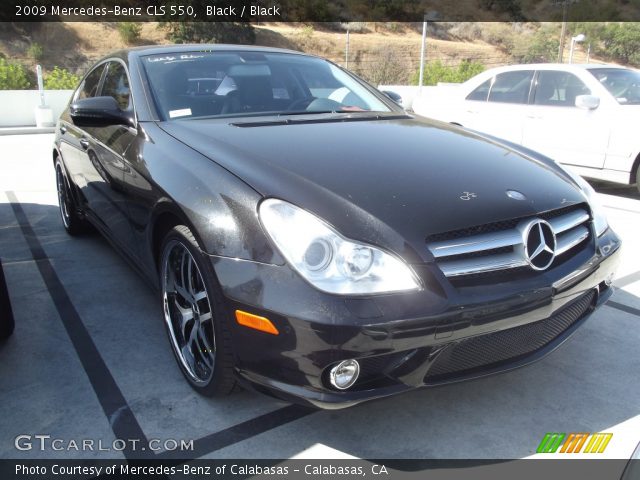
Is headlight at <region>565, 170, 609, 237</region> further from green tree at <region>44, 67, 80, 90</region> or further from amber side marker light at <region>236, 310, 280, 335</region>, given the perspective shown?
green tree at <region>44, 67, 80, 90</region>

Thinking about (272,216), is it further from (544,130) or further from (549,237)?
(544,130)

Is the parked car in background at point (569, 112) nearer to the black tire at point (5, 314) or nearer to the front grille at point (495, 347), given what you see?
the front grille at point (495, 347)

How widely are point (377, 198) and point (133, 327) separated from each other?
1.76 m

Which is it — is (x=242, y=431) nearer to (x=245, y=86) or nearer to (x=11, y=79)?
(x=245, y=86)

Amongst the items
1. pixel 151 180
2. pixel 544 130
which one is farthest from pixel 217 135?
pixel 544 130

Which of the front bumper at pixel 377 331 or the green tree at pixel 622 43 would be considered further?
the green tree at pixel 622 43

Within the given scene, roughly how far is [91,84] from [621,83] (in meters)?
5.62

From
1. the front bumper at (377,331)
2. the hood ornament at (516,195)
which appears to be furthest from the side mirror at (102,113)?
the hood ornament at (516,195)

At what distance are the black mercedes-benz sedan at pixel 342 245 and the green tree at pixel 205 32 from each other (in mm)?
35035

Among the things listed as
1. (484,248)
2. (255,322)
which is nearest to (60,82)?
(255,322)

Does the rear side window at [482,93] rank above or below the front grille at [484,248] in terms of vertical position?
above

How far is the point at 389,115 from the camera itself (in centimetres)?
347

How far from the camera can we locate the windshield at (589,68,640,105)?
248 inches

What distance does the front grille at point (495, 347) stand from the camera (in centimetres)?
204
